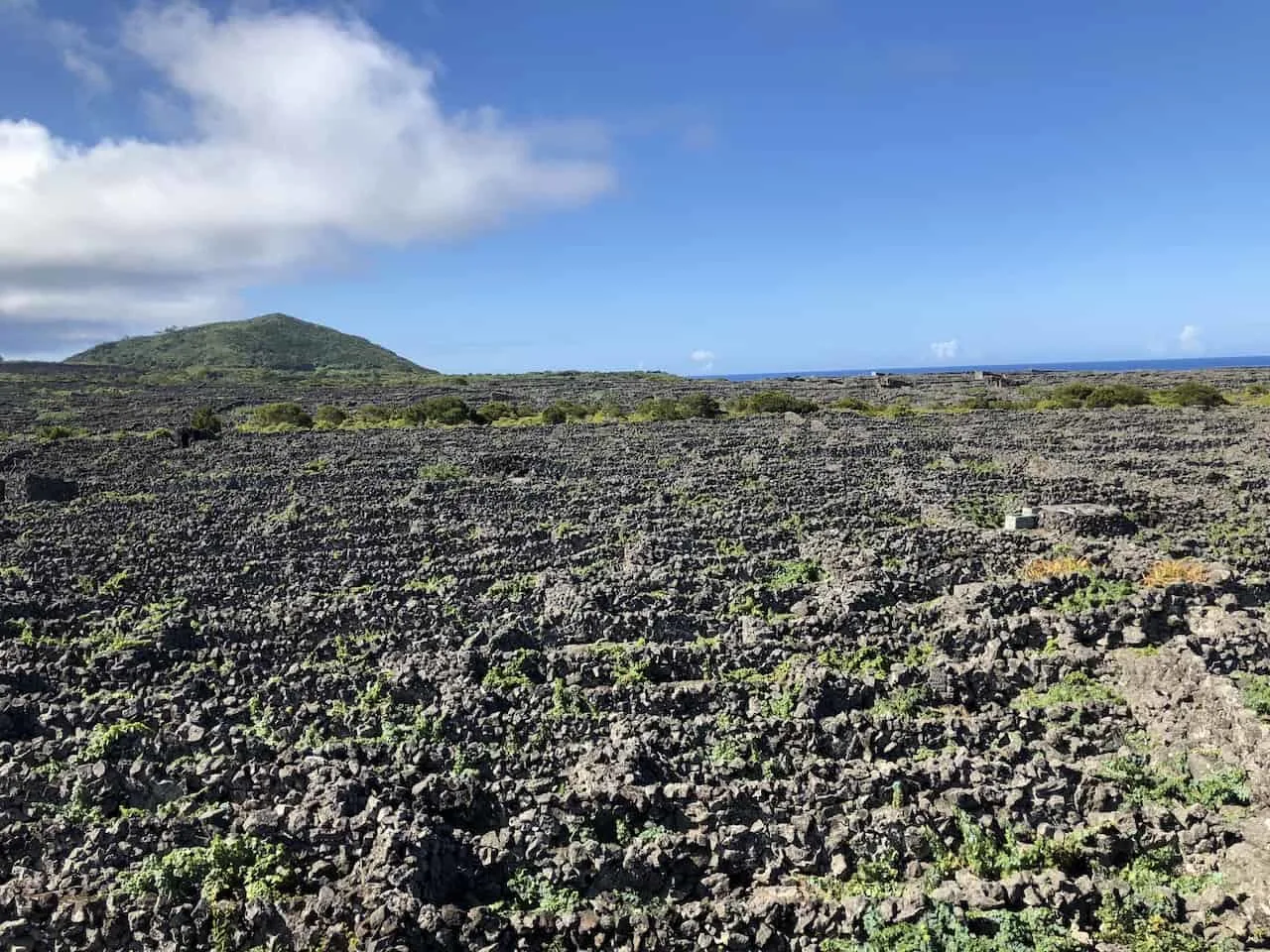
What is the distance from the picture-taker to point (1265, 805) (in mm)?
9172

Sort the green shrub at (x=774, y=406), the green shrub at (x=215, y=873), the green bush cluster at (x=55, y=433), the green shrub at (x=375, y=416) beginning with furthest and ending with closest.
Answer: the green shrub at (x=774, y=406) → the green shrub at (x=375, y=416) → the green bush cluster at (x=55, y=433) → the green shrub at (x=215, y=873)

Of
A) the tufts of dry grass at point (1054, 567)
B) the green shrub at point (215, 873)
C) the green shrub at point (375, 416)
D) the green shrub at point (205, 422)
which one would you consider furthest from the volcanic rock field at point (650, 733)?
the green shrub at point (375, 416)

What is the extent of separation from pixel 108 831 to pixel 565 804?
5.10 m

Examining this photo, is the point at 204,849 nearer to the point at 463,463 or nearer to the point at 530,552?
the point at 530,552

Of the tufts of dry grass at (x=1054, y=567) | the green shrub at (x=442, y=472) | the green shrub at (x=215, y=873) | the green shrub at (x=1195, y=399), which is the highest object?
the green shrub at (x=1195, y=399)

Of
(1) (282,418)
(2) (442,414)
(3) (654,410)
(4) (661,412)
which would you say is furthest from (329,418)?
(4) (661,412)

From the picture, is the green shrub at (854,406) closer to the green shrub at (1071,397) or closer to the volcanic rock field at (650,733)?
the green shrub at (1071,397)

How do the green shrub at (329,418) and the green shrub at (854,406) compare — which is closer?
the green shrub at (329,418)

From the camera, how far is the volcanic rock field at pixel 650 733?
8.09 m

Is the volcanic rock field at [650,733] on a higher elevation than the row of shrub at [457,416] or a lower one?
lower

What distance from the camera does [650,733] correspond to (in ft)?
36.6

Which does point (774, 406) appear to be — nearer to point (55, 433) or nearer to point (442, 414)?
point (442, 414)

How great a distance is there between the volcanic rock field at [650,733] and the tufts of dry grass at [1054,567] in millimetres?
162

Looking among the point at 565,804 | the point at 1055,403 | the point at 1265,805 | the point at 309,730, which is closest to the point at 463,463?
the point at 309,730
